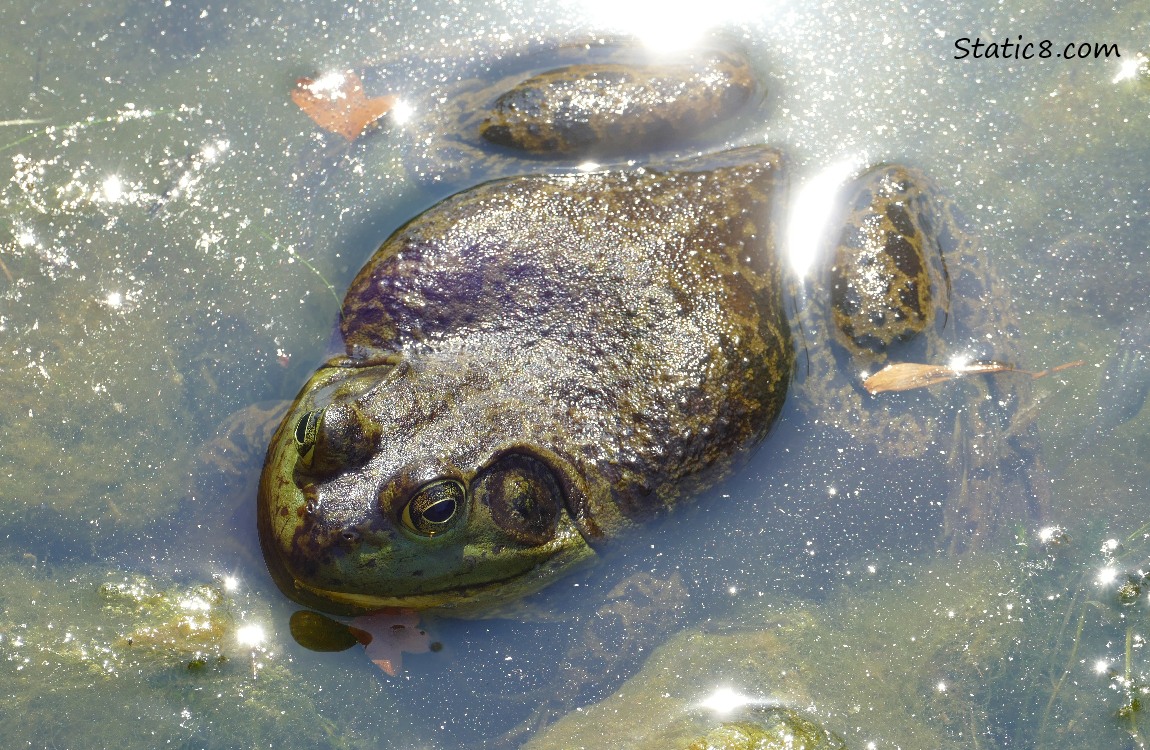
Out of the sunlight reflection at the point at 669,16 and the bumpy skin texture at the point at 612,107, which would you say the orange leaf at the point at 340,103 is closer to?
the bumpy skin texture at the point at 612,107

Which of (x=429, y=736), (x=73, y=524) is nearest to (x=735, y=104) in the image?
(x=429, y=736)

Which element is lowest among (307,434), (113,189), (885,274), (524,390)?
(307,434)

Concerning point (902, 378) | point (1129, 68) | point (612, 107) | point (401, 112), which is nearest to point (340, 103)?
point (401, 112)

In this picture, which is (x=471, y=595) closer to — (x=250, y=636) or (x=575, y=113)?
(x=250, y=636)

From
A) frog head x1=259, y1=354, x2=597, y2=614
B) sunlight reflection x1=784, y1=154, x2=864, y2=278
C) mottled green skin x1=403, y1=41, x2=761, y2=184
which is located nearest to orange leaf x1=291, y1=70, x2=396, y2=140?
mottled green skin x1=403, y1=41, x2=761, y2=184

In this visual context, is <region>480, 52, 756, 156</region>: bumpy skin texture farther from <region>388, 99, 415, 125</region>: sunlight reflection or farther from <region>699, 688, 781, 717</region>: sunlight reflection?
<region>699, 688, 781, 717</region>: sunlight reflection

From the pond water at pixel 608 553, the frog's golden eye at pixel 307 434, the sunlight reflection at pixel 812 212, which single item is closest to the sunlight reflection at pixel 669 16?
the pond water at pixel 608 553

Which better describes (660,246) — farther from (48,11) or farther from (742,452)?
(48,11)
